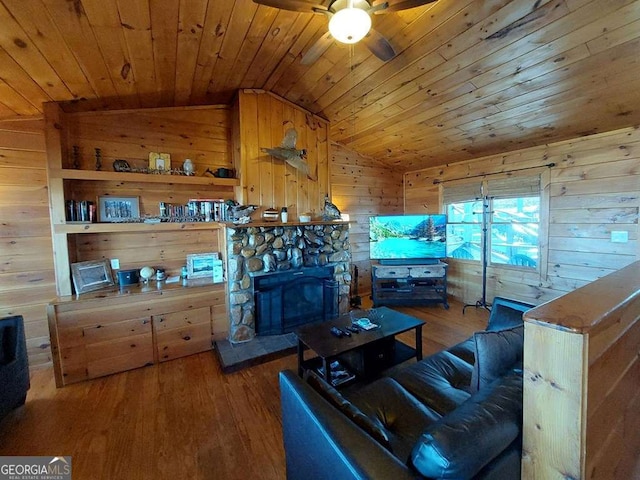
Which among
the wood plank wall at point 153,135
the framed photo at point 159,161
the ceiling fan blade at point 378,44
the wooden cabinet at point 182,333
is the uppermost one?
the ceiling fan blade at point 378,44

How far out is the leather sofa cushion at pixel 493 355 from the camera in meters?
1.35

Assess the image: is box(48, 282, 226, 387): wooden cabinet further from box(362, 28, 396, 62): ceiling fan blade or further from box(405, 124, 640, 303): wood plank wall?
box(405, 124, 640, 303): wood plank wall

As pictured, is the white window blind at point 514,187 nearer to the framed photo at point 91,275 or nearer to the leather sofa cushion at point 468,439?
the leather sofa cushion at point 468,439

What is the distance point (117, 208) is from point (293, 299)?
6.86ft

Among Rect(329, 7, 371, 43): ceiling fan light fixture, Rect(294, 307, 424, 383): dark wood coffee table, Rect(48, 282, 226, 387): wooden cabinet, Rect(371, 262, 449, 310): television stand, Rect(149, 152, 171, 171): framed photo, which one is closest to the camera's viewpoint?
Rect(329, 7, 371, 43): ceiling fan light fixture

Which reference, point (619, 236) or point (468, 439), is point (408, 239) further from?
point (468, 439)

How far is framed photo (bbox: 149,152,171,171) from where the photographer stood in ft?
9.86

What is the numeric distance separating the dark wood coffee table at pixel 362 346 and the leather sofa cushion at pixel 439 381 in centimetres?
36

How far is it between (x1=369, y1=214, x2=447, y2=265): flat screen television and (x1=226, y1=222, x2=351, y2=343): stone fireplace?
765 mm

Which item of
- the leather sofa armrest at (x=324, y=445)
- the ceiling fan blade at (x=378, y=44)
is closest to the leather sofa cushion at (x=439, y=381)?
the leather sofa armrest at (x=324, y=445)

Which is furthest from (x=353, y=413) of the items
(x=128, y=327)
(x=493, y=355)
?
(x=128, y=327)

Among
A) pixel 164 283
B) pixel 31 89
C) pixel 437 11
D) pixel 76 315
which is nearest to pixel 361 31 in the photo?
pixel 437 11

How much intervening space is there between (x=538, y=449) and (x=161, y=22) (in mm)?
2760

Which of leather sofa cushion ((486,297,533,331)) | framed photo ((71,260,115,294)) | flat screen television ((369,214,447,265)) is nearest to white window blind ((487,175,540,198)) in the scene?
flat screen television ((369,214,447,265))
